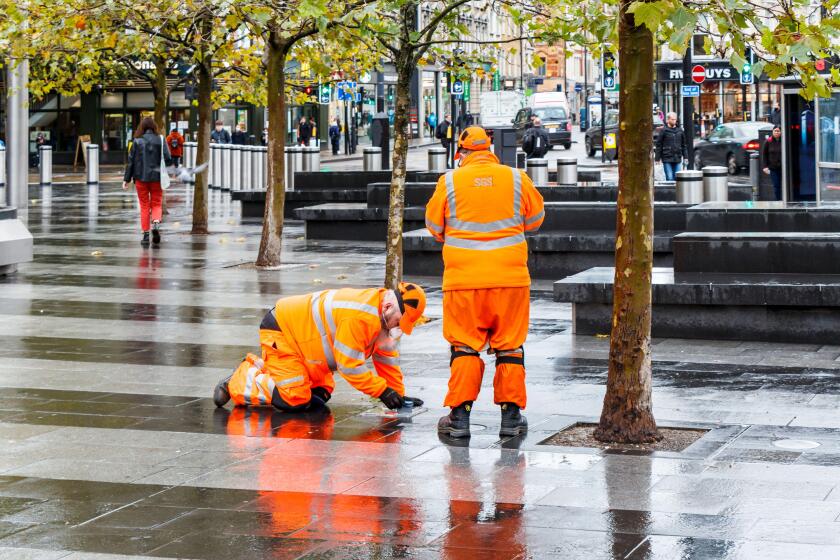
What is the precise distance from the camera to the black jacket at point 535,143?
36.8 meters

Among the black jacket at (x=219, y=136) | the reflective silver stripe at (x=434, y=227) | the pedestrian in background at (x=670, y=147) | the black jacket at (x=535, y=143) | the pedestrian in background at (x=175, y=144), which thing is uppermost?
the black jacket at (x=219, y=136)

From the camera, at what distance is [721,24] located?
7414 mm

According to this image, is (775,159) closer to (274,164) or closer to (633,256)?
(274,164)

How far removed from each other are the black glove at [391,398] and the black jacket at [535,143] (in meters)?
28.2

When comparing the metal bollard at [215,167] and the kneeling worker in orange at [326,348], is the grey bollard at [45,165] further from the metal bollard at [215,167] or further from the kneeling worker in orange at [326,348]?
the kneeling worker in orange at [326,348]

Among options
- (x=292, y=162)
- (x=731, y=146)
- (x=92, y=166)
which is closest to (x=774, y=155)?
(x=292, y=162)

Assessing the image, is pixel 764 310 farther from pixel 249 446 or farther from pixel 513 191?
pixel 249 446

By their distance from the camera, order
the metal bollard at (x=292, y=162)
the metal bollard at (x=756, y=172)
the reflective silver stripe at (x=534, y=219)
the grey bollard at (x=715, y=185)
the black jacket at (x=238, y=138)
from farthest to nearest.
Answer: the black jacket at (x=238, y=138) < the metal bollard at (x=756, y=172) < the metal bollard at (x=292, y=162) < the grey bollard at (x=715, y=185) < the reflective silver stripe at (x=534, y=219)

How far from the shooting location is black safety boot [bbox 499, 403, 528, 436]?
8.08 meters

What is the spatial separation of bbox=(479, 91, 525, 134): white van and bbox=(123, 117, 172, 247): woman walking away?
3891cm

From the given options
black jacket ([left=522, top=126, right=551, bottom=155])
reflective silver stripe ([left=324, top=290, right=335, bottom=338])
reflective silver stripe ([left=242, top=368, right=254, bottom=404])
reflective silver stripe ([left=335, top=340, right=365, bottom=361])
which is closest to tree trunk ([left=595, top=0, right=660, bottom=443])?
reflective silver stripe ([left=335, top=340, right=365, bottom=361])

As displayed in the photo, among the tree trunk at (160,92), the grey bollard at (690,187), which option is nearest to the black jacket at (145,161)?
the tree trunk at (160,92)

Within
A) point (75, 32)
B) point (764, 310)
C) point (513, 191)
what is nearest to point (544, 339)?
point (764, 310)

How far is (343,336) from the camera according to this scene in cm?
835
